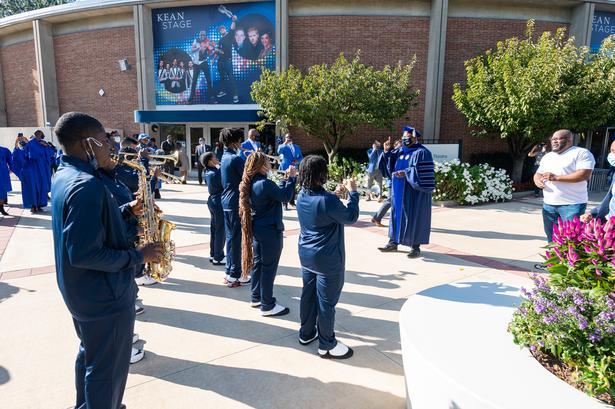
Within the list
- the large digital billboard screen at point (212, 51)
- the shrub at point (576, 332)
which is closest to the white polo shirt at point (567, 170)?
the shrub at point (576, 332)

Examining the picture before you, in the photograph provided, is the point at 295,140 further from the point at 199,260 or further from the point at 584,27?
the point at 584,27

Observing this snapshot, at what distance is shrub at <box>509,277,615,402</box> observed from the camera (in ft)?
6.33

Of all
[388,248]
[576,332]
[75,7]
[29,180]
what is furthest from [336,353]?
[75,7]

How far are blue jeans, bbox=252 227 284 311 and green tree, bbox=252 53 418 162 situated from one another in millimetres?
9082

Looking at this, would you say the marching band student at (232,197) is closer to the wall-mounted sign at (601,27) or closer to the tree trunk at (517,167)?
the tree trunk at (517,167)

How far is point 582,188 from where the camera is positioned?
509 cm

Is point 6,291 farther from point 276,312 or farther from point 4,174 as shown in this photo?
point 4,174

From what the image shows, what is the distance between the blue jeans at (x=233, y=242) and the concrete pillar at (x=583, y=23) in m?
19.1

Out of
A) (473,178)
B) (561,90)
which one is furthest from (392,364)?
(561,90)

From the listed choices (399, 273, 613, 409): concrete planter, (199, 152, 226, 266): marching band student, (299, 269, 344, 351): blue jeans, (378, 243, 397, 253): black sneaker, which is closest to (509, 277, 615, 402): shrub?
(399, 273, 613, 409): concrete planter

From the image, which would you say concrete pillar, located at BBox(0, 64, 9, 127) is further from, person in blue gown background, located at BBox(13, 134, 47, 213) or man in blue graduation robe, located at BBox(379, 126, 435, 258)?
man in blue graduation robe, located at BBox(379, 126, 435, 258)

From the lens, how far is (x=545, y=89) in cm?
1148

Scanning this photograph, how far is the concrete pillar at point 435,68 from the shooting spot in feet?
53.3

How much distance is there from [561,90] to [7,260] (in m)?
14.2
